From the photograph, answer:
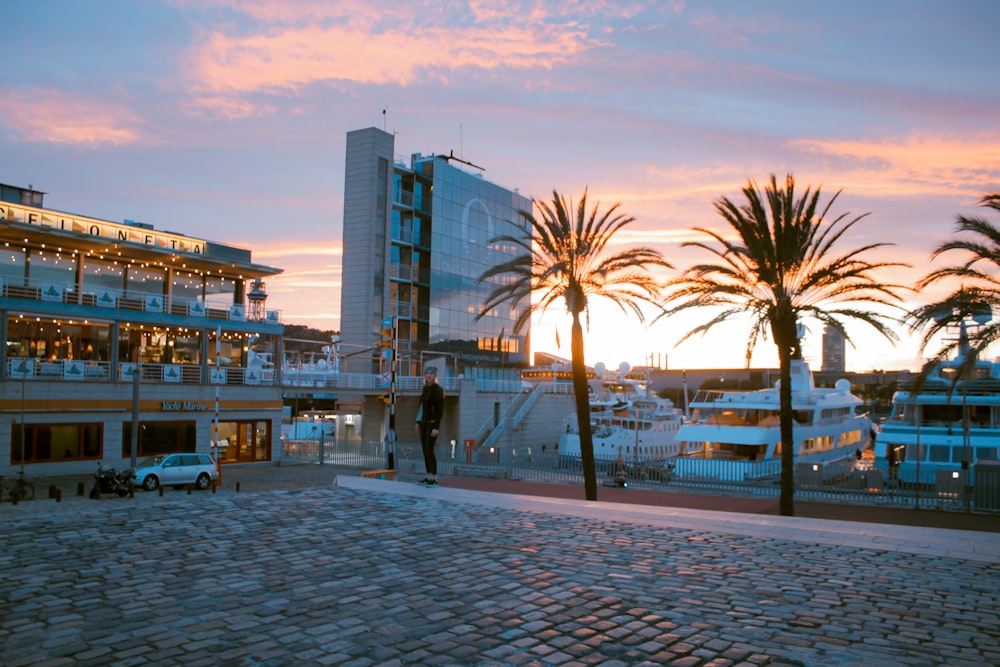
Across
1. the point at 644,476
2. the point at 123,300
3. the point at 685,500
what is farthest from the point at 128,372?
the point at 685,500

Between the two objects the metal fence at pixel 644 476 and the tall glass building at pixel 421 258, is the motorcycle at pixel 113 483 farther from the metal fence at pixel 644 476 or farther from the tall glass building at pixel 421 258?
the tall glass building at pixel 421 258

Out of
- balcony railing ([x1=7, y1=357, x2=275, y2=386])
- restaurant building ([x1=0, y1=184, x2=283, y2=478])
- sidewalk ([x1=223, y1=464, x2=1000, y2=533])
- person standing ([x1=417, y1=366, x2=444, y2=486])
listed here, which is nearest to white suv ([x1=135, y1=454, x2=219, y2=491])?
restaurant building ([x1=0, y1=184, x2=283, y2=478])

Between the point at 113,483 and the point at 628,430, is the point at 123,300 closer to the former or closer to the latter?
the point at 113,483

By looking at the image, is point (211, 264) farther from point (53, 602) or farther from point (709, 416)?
point (53, 602)

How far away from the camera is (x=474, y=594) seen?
8.15m

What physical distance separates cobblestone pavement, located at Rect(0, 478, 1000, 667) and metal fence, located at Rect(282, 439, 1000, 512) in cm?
913

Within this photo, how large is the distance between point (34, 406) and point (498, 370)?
42.6 metres

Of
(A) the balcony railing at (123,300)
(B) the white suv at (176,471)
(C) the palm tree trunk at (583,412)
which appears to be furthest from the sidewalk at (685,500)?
(A) the balcony railing at (123,300)

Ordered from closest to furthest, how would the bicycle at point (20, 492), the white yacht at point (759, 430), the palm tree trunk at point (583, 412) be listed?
1. the bicycle at point (20, 492)
2. the palm tree trunk at point (583, 412)
3. the white yacht at point (759, 430)

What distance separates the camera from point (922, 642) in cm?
662

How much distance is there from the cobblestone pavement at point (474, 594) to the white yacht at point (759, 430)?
21121 mm

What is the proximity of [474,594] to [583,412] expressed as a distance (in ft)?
Result: 49.6

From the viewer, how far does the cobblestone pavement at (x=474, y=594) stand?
20.8 feet

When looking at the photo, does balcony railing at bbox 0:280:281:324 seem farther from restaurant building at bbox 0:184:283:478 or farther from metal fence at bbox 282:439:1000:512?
metal fence at bbox 282:439:1000:512
